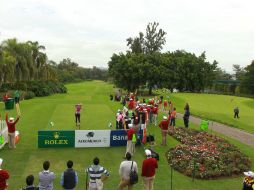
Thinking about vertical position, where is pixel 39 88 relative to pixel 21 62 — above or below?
below

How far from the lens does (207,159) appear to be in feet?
56.6

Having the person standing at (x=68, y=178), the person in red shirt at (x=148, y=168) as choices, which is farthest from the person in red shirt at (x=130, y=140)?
the person standing at (x=68, y=178)

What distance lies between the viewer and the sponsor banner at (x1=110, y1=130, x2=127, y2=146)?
2017cm

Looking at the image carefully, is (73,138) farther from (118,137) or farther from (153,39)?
(153,39)

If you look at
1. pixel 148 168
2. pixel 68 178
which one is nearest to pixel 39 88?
pixel 148 168

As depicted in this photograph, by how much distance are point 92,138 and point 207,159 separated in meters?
6.92

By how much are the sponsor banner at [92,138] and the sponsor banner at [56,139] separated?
0.36m

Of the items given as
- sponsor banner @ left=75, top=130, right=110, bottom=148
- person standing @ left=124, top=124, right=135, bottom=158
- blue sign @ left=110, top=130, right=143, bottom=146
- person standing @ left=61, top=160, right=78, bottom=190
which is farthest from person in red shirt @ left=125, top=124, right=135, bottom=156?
person standing @ left=61, top=160, right=78, bottom=190

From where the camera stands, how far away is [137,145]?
20781 millimetres

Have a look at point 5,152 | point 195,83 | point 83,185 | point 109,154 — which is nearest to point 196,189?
point 83,185

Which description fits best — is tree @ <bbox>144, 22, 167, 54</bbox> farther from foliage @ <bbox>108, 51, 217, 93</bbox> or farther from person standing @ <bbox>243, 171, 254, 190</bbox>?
person standing @ <bbox>243, 171, 254, 190</bbox>

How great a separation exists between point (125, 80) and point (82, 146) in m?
52.8

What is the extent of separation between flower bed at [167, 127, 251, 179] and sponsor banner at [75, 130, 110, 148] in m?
3.98

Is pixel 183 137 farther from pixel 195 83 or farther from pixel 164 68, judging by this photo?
pixel 195 83
